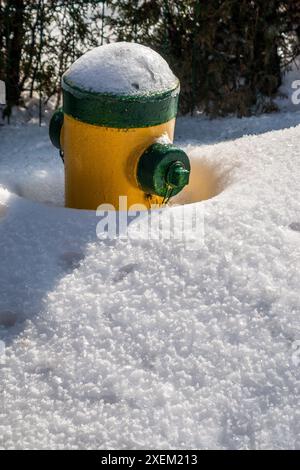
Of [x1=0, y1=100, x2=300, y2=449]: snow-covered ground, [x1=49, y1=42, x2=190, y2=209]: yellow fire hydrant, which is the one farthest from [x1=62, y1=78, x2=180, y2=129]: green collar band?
[x1=0, y1=100, x2=300, y2=449]: snow-covered ground

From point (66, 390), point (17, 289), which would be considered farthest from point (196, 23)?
point (66, 390)

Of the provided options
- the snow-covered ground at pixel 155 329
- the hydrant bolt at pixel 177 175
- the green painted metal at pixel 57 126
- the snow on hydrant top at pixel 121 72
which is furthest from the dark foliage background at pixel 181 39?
the hydrant bolt at pixel 177 175

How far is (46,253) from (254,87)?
2.70m

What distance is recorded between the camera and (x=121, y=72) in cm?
284

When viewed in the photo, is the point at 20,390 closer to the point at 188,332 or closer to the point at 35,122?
the point at 188,332

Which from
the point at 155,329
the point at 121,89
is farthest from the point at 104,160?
the point at 155,329

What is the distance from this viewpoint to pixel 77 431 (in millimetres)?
1987

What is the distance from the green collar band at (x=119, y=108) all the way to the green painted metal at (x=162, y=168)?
4.4 inches

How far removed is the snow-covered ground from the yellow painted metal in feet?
0.84

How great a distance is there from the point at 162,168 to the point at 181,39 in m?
2.18

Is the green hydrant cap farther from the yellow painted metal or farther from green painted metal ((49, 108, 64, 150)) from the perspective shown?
green painted metal ((49, 108, 64, 150))

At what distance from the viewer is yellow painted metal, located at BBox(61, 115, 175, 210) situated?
9.41 feet

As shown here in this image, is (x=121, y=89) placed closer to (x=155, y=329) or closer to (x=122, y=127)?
(x=122, y=127)

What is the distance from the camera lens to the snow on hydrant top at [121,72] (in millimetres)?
2818
